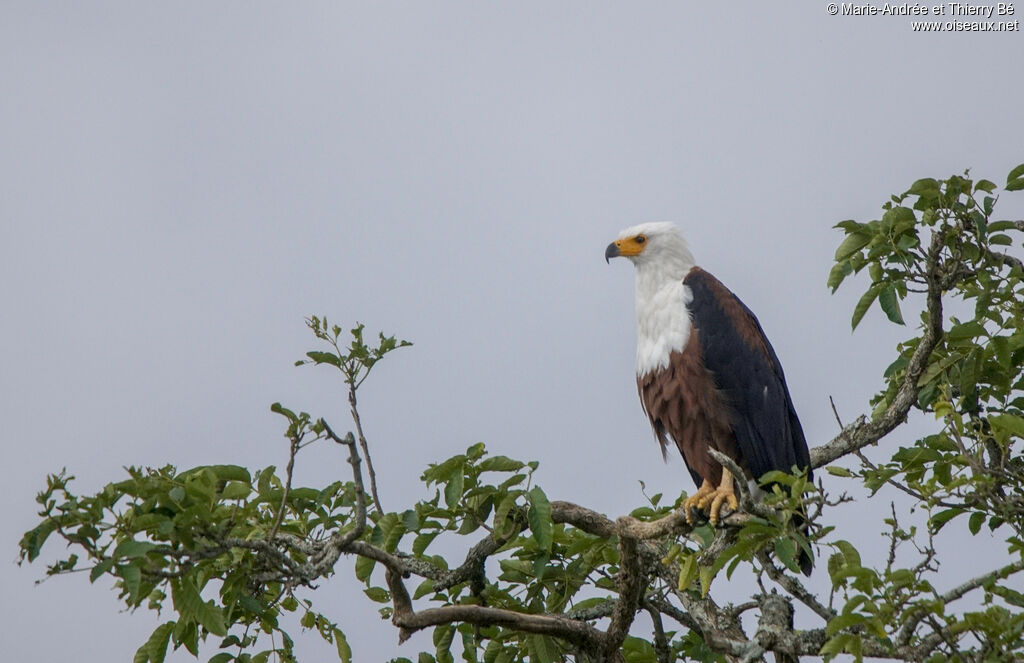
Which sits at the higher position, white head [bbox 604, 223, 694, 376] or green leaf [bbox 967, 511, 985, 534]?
white head [bbox 604, 223, 694, 376]

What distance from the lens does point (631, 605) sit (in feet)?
14.2

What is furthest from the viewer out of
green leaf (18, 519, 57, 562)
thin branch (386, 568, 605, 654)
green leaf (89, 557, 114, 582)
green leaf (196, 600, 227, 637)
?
thin branch (386, 568, 605, 654)

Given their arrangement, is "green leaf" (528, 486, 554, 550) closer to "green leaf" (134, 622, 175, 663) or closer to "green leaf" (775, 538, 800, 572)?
"green leaf" (775, 538, 800, 572)

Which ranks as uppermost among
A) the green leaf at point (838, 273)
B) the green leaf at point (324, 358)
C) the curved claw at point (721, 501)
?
the green leaf at point (838, 273)

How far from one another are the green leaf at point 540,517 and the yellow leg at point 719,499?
1382 millimetres

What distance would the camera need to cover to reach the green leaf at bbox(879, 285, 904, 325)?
4.31m

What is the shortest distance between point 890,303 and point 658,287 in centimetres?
183

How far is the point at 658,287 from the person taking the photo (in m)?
6.02

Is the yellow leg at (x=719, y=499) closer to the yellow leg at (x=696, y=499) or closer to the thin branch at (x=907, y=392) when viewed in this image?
the yellow leg at (x=696, y=499)

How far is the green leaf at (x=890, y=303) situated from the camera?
14.1ft

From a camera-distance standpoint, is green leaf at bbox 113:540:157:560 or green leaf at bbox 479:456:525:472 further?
green leaf at bbox 479:456:525:472

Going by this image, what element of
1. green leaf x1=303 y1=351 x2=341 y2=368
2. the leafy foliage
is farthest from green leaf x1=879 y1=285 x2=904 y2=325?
green leaf x1=303 y1=351 x2=341 y2=368

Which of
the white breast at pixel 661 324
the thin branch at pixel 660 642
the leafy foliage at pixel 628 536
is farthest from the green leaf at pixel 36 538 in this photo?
the white breast at pixel 661 324

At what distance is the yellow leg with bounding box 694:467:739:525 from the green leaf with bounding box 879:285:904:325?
3.66ft
